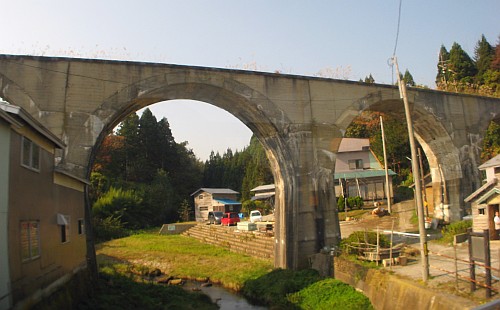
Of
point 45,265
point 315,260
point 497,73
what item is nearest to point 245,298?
point 315,260

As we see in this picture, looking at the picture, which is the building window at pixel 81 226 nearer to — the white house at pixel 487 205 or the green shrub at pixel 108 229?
the white house at pixel 487 205

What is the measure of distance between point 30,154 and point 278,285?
30.0 ft

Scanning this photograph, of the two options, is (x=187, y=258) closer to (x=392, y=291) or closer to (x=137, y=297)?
(x=137, y=297)

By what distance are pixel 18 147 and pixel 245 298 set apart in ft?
33.2

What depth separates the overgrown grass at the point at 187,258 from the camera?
56.7 ft

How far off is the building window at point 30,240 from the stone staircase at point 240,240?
11.9 metres

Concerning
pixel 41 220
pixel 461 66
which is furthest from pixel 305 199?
pixel 461 66

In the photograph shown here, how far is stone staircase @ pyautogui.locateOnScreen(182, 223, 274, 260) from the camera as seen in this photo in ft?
64.3

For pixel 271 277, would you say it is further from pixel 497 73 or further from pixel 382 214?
pixel 497 73

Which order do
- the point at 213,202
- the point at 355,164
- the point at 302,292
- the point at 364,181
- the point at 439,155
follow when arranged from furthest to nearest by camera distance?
the point at 213,202 < the point at 355,164 < the point at 364,181 < the point at 439,155 < the point at 302,292

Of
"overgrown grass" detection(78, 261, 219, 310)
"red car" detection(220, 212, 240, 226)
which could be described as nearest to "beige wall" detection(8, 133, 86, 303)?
"overgrown grass" detection(78, 261, 219, 310)

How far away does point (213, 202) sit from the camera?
41000 mm

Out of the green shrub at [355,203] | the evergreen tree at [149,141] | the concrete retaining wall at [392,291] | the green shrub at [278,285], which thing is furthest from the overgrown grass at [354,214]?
the evergreen tree at [149,141]

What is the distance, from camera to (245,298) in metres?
14.8
